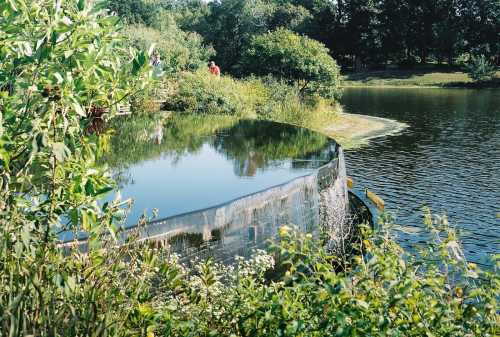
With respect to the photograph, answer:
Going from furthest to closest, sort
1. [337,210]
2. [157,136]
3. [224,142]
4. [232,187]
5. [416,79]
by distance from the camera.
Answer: [416,79] < [157,136] < [224,142] < [337,210] < [232,187]

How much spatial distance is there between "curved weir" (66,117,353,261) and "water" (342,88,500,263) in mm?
1372

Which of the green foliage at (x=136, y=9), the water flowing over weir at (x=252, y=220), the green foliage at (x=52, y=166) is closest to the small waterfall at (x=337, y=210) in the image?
the water flowing over weir at (x=252, y=220)

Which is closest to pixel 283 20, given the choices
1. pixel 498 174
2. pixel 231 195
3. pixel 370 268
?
pixel 498 174

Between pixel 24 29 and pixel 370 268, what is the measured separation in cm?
232

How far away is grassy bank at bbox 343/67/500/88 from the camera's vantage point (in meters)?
54.2

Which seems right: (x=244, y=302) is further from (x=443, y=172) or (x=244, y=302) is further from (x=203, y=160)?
(x=443, y=172)

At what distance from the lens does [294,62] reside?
24.2 meters

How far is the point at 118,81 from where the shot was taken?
11.8 feet

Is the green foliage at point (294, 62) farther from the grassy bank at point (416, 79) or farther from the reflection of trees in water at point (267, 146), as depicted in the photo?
the grassy bank at point (416, 79)

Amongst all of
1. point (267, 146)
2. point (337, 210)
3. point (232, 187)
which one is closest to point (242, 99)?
point (267, 146)

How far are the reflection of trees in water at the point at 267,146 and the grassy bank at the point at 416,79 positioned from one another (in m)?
41.8

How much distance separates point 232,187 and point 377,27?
62660 millimetres

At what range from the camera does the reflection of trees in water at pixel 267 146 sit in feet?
36.0

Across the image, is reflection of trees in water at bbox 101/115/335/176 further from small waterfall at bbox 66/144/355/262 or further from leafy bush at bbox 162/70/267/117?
leafy bush at bbox 162/70/267/117
